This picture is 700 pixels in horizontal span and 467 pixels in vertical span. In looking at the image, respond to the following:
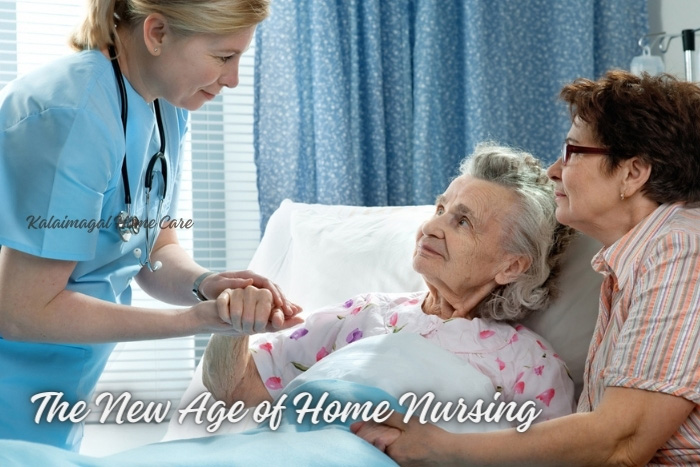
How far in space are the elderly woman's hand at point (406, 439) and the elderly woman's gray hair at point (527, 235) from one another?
17.9 inches

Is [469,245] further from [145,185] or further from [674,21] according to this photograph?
[674,21]

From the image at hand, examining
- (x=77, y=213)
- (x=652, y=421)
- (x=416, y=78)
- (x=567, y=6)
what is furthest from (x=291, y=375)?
(x=567, y=6)

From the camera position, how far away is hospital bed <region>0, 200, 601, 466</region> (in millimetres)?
1258

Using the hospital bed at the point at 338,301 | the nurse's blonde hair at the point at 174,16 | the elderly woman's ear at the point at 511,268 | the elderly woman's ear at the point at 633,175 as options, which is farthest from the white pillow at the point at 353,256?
the nurse's blonde hair at the point at 174,16

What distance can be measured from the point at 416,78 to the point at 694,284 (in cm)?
180

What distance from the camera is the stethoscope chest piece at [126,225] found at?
5.03ft

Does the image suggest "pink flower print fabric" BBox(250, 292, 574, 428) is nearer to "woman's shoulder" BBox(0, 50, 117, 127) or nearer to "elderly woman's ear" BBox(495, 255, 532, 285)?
"elderly woman's ear" BBox(495, 255, 532, 285)

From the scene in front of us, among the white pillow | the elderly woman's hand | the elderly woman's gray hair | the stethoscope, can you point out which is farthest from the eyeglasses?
the stethoscope

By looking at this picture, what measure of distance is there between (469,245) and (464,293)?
112 mm

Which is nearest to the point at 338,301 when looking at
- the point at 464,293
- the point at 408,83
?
the point at 464,293

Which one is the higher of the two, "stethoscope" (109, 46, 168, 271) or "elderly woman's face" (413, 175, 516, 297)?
"stethoscope" (109, 46, 168, 271)

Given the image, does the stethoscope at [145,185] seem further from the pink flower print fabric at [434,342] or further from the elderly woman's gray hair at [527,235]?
the elderly woman's gray hair at [527,235]

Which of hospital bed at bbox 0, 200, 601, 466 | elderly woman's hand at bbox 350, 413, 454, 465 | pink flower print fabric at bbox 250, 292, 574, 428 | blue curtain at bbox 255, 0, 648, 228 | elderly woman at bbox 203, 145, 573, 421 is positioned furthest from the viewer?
blue curtain at bbox 255, 0, 648, 228

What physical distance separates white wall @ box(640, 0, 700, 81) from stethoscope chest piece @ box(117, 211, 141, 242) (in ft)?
6.99
